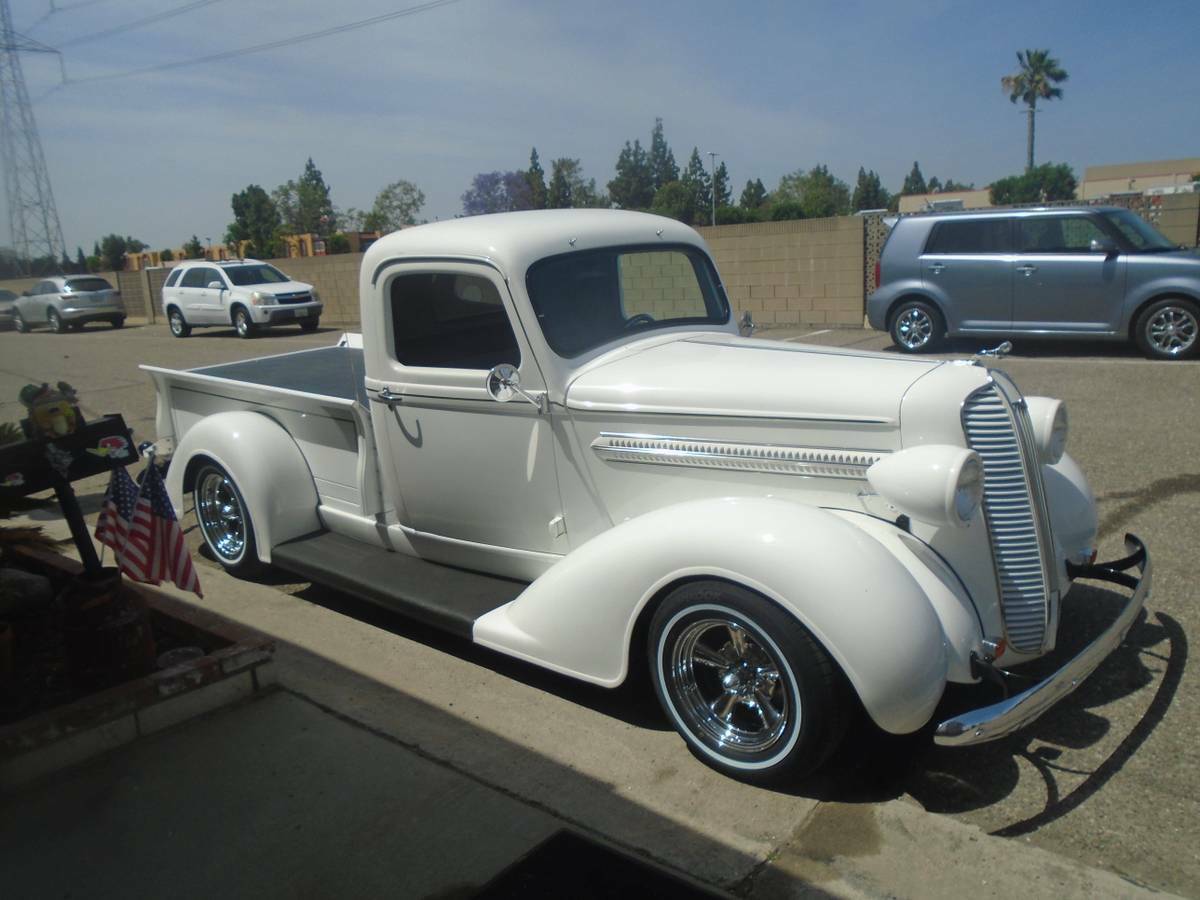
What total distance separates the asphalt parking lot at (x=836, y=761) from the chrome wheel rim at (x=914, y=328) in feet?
21.7

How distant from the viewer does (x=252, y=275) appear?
820 inches

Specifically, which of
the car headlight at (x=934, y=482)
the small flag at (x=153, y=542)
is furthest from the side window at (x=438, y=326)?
the car headlight at (x=934, y=482)

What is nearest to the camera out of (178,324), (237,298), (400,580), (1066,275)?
(400,580)

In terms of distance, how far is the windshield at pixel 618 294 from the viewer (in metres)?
4.01

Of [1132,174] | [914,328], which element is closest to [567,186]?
[914,328]

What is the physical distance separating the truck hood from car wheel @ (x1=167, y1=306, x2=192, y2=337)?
19.9 m

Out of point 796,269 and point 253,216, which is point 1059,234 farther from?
point 253,216

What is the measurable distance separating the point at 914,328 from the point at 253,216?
5684cm

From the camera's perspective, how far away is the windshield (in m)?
4.01

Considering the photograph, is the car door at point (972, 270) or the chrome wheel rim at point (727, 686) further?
the car door at point (972, 270)

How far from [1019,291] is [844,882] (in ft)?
33.4

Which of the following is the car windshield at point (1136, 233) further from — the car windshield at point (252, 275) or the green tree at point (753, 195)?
the green tree at point (753, 195)

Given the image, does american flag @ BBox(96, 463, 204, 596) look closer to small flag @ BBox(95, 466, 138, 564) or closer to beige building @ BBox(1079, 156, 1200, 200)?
small flag @ BBox(95, 466, 138, 564)

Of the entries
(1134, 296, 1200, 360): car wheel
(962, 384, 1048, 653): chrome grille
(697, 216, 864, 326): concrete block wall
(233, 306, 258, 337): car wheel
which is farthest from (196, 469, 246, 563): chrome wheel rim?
(233, 306, 258, 337): car wheel
